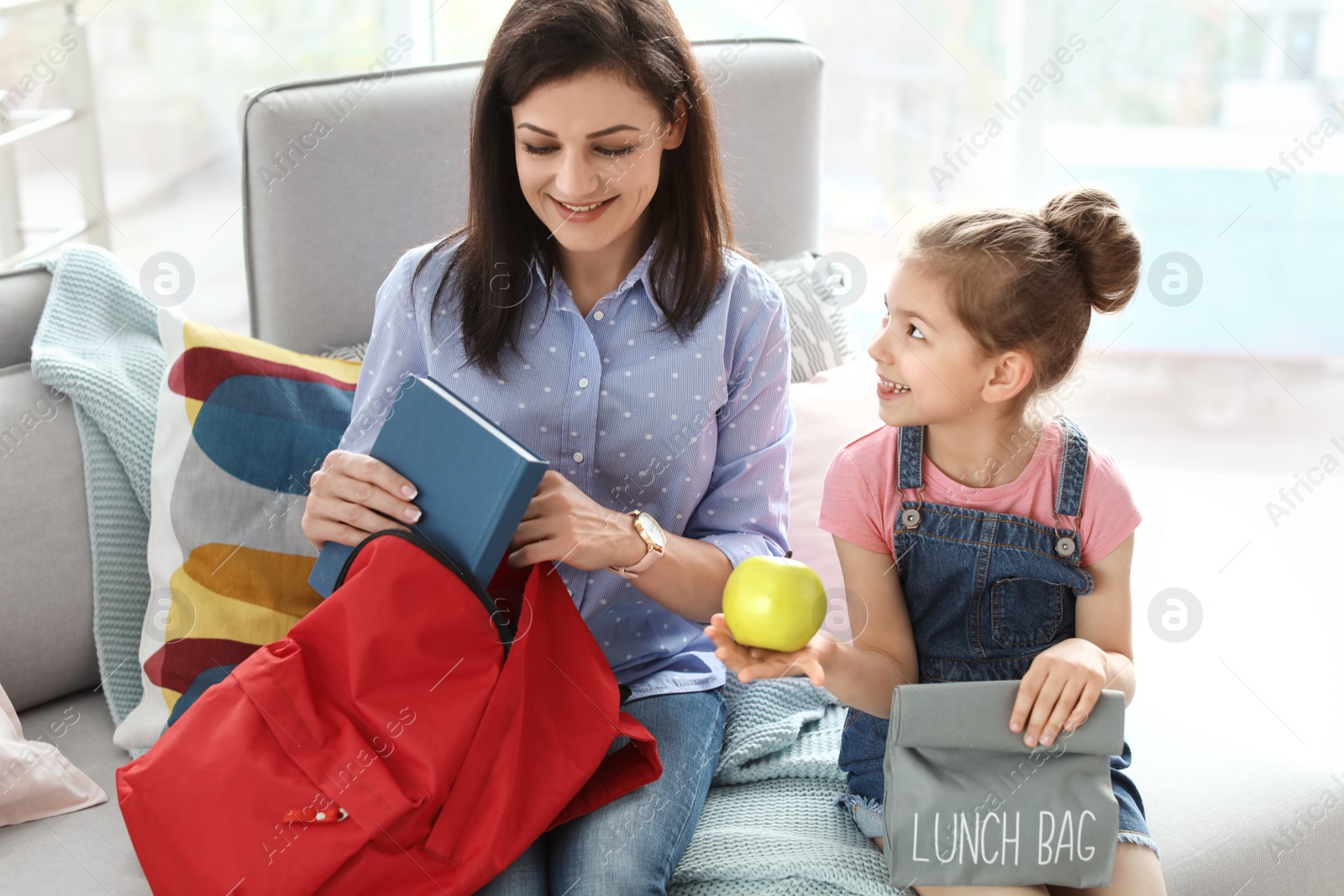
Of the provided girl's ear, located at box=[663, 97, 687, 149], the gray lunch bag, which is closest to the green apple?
the gray lunch bag

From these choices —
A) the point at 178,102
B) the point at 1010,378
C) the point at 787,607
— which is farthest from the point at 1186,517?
the point at 178,102

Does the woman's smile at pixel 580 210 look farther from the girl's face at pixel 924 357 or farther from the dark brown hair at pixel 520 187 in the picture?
the girl's face at pixel 924 357

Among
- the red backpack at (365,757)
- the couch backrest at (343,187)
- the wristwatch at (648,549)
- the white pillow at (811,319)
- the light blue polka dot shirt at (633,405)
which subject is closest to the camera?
the red backpack at (365,757)

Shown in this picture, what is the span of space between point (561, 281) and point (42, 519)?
2.26 feet

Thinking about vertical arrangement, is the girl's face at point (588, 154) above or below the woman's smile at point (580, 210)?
above

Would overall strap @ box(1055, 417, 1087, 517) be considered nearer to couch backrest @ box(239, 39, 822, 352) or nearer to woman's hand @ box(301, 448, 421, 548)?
woman's hand @ box(301, 448, 421, 548)

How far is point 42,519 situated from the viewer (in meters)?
1.38

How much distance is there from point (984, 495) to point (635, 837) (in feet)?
1.62

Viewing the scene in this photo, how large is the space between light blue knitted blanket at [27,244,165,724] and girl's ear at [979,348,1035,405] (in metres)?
1.02

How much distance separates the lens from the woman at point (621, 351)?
3.84ft

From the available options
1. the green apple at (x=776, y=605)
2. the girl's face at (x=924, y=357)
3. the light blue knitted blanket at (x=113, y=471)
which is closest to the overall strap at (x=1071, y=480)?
the girl's face at (x=924, y=357)

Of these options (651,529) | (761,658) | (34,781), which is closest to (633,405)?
(651,529)

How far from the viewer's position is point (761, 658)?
105 cm

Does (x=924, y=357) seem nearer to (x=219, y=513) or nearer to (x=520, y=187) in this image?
(x=520, y=187)
